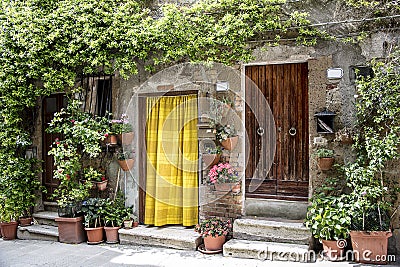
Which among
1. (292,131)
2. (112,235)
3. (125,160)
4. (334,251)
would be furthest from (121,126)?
(334,251)

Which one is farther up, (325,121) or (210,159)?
(325,121)

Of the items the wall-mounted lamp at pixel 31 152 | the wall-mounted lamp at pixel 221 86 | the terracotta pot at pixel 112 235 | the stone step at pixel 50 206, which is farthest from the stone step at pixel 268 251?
the wall-mounted lamp at pixel 31 152

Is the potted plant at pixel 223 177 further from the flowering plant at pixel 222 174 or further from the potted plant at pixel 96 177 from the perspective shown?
the potted plant at pixel 96 177

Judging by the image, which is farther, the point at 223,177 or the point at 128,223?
the point at 128,223

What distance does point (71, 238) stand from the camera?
20.5 feet

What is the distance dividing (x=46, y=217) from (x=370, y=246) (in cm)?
544

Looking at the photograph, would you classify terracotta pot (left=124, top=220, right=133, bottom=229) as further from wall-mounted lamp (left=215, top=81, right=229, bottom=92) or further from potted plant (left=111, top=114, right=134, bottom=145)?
wall-mounted lamp (left=215, top=81, right=229, bottom=92)

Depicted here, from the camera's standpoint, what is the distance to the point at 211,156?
5762 mm

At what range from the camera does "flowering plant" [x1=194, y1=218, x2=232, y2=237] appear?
5461 mm

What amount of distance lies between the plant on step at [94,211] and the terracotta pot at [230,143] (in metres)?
2.26

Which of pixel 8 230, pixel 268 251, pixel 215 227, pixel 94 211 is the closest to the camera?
pixel 268 251

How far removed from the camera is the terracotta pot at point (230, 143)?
570 cm

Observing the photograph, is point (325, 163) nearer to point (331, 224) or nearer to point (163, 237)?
point (331, 224)

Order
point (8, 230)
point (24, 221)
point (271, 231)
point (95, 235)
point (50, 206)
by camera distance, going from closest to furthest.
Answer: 1. point (271, 231)
2. point (95, 235)
3. point (8, 230)
4. point (24, 221)
5. point (50, 206)
